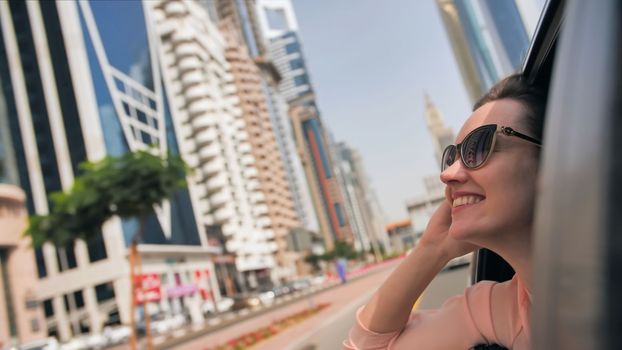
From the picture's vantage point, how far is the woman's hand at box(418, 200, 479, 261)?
1.35 metres

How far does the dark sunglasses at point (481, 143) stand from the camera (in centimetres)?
110

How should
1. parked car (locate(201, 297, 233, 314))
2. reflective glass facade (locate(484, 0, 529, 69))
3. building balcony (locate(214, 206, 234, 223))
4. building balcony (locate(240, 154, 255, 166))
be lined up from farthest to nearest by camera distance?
building balcony (locate(240, 154, 255, 166)), building balcony (locate(214, 206, 234, 223)), parked car (locate(201, 297, 233, 314)), reflective glass facade (locate(484, 0, 529, 69))

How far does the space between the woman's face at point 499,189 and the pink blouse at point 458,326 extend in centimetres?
30

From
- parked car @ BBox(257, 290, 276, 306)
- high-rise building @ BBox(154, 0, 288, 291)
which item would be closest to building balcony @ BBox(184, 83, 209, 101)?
high-rise building @ BBox(154, 0, 288, 291)

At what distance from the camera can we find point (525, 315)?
1.20 metres

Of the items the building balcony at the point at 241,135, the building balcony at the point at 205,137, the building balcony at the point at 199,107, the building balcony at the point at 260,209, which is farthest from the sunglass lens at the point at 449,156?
the building balcony at the point at 260,209

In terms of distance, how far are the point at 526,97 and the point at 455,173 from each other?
0.25 metres

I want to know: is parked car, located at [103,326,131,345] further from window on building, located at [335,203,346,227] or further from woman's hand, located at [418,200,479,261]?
window on building, located at [335,203,346,227]

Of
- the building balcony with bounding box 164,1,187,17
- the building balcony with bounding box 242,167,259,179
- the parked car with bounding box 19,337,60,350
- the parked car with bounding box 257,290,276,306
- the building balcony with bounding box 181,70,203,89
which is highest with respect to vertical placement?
the building balcony with bounding box 164,1,187,17

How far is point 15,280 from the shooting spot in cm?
3809

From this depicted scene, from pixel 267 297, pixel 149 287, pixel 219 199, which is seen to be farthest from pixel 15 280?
Answer: pixel 219 199

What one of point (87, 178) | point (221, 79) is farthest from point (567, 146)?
point (221, 79)

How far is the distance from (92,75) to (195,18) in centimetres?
3113

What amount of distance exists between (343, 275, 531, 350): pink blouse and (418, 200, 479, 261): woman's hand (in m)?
0.13
